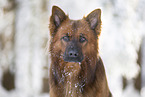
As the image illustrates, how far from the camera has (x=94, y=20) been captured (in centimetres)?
333

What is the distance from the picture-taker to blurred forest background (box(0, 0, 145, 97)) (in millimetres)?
6949

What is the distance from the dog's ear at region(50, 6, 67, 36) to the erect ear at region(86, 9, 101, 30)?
444 millimetres

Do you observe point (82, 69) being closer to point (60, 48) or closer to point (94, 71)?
point (94, 71)

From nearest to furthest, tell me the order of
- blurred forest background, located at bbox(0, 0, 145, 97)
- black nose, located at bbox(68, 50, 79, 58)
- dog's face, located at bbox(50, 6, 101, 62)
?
black nose, located at bbox(68, 50, 79, 58)
dog's face, located at bbox(50, 6, 101, 62)
blurred forest background, located at bbox(0, 0, 145, 97)

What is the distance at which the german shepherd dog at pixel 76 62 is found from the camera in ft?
10.7

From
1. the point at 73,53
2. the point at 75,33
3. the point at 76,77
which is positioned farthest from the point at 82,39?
the point at 76,77

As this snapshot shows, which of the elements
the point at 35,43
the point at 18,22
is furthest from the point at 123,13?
the point at 18,22

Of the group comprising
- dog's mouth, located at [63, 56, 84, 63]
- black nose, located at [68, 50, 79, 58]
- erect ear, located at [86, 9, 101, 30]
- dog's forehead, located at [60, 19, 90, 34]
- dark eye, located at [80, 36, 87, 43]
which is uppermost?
erect ear, located at [86, 9, 101, 30]

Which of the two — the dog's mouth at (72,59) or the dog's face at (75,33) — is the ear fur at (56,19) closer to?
the dog's face at (75,33)

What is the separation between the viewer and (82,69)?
3.42 m

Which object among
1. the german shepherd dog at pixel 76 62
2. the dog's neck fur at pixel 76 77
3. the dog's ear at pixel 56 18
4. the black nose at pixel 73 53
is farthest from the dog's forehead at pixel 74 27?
the dog's neck fur at pixel 76 77

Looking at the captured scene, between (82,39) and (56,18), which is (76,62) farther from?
(56,18)

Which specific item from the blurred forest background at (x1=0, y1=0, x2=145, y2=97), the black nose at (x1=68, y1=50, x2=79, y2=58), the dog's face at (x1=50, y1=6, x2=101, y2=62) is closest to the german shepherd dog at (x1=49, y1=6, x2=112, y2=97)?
the dog's face at (x1=50, y1=6, x2=101, y2=62)

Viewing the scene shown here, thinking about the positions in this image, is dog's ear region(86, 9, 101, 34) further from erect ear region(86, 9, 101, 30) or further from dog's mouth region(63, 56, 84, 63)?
dog's mouth region(63, 56, 84, 63)
